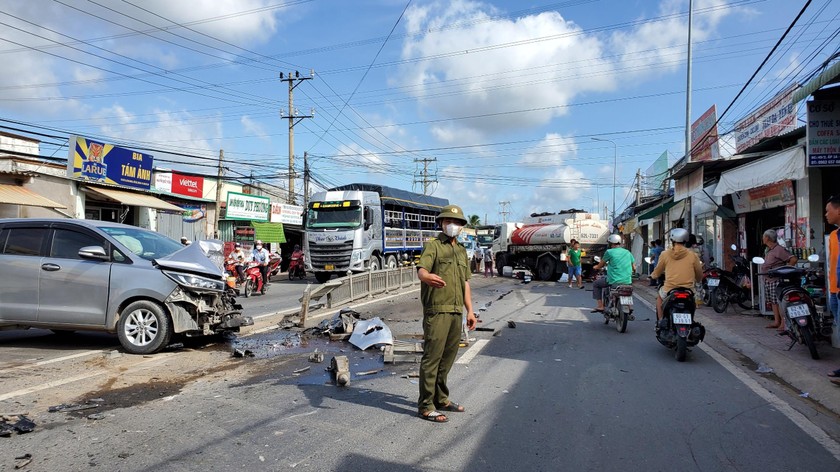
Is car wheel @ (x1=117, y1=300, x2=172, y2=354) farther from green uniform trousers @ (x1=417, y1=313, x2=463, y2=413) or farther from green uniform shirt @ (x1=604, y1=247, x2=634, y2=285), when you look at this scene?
green uniform shirt @ (x1=604, y1=247, x2=634, y2=285)

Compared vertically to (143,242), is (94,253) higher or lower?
lower

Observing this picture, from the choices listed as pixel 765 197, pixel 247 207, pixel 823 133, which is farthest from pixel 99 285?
pixel 247 207

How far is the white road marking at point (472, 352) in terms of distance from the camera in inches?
273

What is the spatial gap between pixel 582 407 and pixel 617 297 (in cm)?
489

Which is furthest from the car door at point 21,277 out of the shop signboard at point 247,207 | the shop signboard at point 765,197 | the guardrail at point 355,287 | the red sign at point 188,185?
the shop signboard at point 247,207

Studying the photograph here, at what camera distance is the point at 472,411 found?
4.81 meters

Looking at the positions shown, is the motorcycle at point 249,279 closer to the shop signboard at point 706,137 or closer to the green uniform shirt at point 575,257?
the green uniform shirt at point 575,257

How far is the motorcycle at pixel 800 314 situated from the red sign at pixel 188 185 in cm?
2367

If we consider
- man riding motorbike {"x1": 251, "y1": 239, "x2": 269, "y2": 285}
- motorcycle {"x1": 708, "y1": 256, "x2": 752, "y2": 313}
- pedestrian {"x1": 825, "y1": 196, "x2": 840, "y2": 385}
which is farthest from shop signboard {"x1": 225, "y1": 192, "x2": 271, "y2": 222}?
pedestrian {"x1": 825, "y1": 196, "x2": 840, "y2": 385}

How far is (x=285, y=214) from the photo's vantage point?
31.7 metres

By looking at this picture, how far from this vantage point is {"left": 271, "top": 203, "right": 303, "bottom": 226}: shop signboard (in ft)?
101

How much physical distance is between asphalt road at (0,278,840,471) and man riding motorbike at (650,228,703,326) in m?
1.01

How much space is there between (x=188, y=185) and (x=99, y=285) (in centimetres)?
2026

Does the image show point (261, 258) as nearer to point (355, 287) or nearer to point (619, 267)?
point (355, 287)
